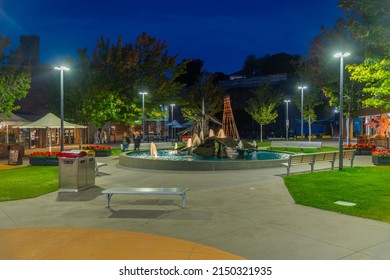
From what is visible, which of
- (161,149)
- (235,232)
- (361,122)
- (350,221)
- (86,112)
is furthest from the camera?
(361,122)

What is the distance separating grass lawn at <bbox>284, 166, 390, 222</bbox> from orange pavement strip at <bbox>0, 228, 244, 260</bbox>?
4.66 m

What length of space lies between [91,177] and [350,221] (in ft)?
28.5

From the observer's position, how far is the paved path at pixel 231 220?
639 centimetres

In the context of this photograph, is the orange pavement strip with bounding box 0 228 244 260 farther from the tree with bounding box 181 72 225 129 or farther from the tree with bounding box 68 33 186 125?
the tree with bounding box 181 72 225 129

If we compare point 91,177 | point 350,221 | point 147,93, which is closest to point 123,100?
point 147,93

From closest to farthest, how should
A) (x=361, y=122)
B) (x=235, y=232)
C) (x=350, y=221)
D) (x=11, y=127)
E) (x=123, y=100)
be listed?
(x=235, y=232) < (x=350, y=221) < (x=11, y=127) < (x=123, y=100) < (x=361, y=122)

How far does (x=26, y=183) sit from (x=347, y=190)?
459 inches

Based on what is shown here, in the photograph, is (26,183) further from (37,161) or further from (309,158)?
(309,158)

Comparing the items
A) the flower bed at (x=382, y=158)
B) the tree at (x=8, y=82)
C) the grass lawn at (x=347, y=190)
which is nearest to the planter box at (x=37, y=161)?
the tree at (x=8, y=82)

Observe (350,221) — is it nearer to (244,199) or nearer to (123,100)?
(244,199)

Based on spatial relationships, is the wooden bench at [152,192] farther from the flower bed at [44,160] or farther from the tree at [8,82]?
the tree at [8,82]

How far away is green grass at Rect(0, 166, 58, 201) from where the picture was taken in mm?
11887

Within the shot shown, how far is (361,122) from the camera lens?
5819 centimetres

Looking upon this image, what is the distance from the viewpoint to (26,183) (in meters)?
14.3
